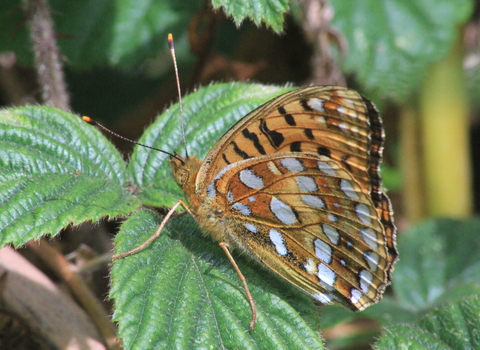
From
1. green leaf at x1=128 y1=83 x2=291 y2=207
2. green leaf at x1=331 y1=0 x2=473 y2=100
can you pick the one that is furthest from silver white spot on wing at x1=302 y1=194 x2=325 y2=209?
green leaf at x1=331 y1=0 x2=473 y2=100

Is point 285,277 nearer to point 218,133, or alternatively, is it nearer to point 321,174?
point 321,174

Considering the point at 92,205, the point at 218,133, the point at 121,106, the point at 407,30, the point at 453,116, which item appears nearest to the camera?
the point at 92,205

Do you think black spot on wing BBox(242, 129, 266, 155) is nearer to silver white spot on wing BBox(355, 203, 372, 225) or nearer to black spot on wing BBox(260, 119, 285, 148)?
black spot on wing BBox(260, 119, 285, 148)

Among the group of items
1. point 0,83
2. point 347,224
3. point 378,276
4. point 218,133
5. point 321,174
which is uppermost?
point 0,83

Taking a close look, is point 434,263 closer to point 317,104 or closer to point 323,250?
point 323,250

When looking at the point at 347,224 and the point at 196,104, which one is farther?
the point at 196,104

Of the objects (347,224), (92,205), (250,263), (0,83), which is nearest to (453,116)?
(347,224)

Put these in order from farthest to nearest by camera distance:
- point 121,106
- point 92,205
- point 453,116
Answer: point 121,106
point 453,116
point 92,205

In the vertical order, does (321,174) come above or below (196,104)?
below
